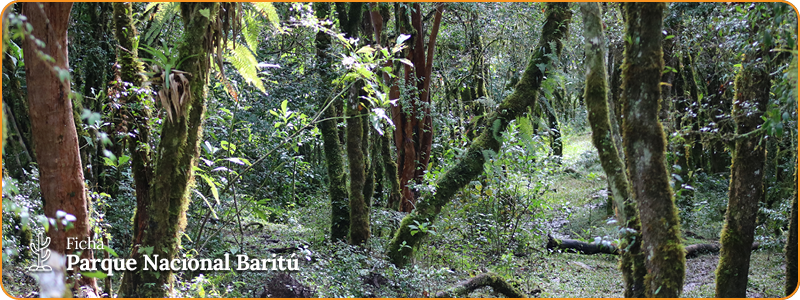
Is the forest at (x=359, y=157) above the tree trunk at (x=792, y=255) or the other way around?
above

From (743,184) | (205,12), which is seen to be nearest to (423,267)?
(743,184)

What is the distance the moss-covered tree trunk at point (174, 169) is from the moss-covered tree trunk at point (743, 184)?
4898 mm

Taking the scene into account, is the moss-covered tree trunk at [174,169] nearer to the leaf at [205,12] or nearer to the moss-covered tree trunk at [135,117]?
the leaf at [205,12]

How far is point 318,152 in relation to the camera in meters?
13.9

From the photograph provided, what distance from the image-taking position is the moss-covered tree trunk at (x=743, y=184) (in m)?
4.79

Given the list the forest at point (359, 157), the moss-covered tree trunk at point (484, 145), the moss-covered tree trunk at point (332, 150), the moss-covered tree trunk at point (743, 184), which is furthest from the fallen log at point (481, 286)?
the moss-covered tree trunk at point (743, 184)

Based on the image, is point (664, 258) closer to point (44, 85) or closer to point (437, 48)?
point (44, 85)

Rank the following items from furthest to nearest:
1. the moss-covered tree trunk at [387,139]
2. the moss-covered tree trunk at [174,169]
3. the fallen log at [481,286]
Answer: the moss-covered tree trunk at [387,139]
the fallen log at [481,286]
the moss-covered tree trunk at [174,169]

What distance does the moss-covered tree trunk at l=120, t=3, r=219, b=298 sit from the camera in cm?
362

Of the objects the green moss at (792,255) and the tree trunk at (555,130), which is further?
the tree trunk at (555,130)

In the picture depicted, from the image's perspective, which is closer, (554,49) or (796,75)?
(796,75)

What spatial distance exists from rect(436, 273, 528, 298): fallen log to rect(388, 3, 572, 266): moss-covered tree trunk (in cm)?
85

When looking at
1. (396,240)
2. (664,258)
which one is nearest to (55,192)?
(396,240)

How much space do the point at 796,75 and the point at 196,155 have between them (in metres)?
4.35
